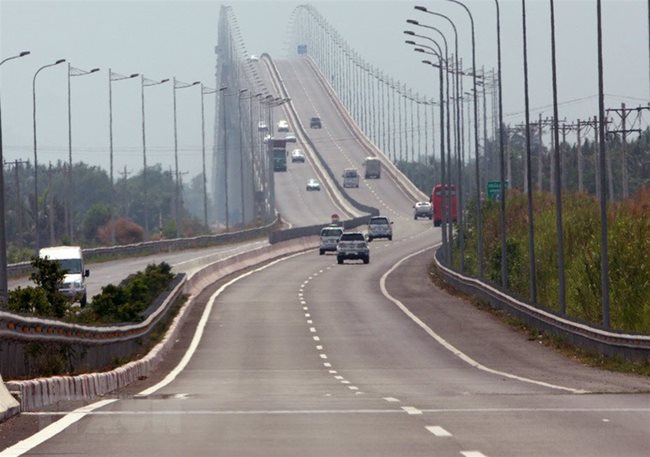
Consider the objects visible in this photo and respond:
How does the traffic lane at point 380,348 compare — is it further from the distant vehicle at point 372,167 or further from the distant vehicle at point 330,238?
the distant vehicle at point 372,167

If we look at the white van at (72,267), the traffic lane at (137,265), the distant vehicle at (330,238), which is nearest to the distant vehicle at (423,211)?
the traffic lane at (137,265)

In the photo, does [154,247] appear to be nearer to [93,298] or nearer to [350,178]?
[93,298]

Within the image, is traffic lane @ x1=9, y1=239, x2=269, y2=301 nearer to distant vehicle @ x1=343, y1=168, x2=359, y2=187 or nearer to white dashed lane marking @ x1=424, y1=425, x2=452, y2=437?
white dashed lane marking @ x1=424, y1=425, x2=452, y2=437

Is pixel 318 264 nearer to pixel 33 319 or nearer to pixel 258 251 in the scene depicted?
pixel 258 251

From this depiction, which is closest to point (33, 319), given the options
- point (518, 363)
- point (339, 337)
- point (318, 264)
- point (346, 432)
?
point (346, 432)

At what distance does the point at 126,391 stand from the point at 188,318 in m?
31.4

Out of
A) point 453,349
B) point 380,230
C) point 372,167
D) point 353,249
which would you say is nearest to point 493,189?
point 353,249

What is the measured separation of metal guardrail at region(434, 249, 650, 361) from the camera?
126ft

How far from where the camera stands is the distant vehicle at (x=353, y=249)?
3957 inches

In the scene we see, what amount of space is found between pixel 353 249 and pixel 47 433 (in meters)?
84.0

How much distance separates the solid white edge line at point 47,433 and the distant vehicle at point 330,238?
90519 mm

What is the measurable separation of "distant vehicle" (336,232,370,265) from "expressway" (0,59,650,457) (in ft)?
59.4

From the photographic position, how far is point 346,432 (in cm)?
1694

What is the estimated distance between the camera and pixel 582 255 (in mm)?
60938
